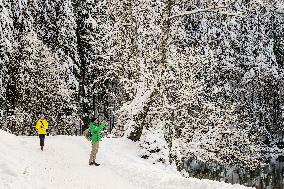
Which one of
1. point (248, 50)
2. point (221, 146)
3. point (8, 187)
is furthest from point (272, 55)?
point (8, 187)

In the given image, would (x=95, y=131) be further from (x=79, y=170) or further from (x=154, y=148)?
(x=154, y=148)

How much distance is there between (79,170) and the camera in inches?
588

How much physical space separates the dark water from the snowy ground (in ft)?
73.2

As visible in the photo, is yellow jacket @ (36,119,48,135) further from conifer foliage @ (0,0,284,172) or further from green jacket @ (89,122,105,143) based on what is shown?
conifer foliage @ (0,0,284,172)

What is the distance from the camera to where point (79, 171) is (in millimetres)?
14750

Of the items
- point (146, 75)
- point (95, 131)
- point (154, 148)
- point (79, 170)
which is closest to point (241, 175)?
point (146, 75)

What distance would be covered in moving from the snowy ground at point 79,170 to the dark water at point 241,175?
22.3 metres

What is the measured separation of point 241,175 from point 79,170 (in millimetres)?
32393

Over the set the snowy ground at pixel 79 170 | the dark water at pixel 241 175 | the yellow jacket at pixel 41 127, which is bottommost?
the dark water at pixel 241 175

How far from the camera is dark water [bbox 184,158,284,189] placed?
41.1 m

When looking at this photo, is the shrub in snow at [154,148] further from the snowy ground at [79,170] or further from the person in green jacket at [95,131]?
the person in green jacket at [95,131]

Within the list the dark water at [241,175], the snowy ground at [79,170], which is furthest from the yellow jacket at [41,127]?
the dark water at [241,175]

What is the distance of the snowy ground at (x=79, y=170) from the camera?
12047 millimetres

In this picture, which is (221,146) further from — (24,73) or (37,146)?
(24,73)
